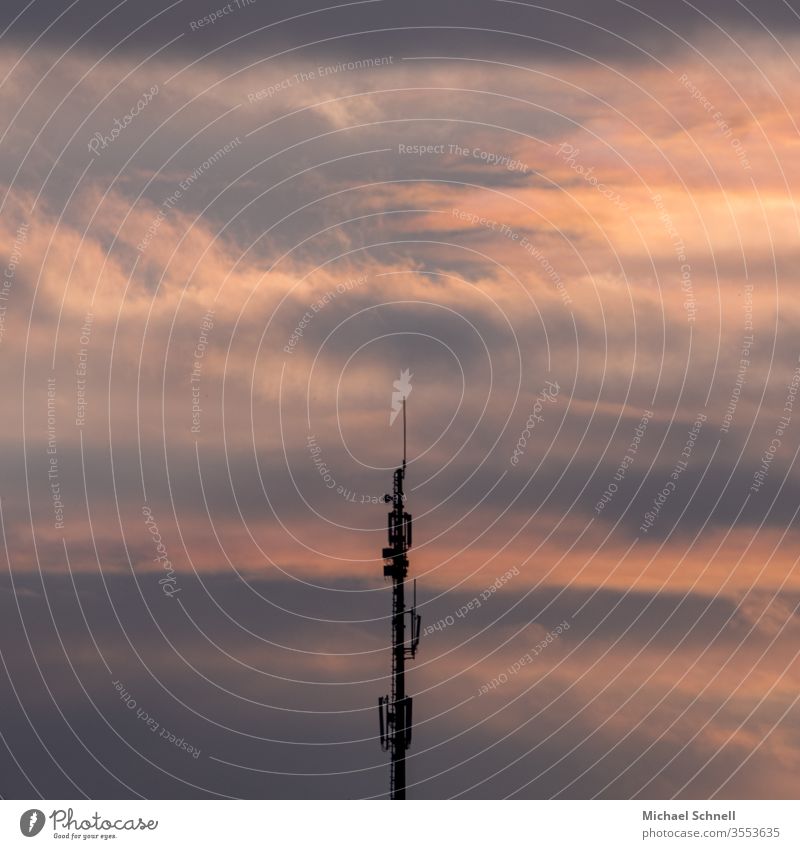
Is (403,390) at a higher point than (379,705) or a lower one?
higher

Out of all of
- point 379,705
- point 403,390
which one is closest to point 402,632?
point 379,705
